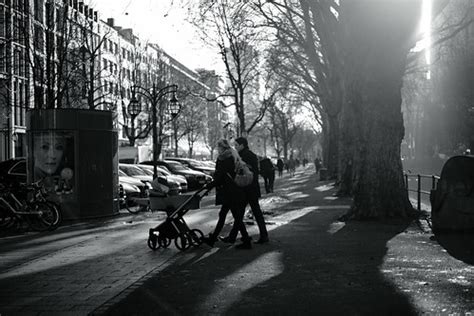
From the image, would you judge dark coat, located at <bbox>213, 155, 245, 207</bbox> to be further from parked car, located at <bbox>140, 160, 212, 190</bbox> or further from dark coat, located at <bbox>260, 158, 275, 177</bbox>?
parked car, located at <bbox>140, 160, 212, 190</bbox>

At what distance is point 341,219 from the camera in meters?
14.3

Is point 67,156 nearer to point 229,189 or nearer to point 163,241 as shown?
point 163,241

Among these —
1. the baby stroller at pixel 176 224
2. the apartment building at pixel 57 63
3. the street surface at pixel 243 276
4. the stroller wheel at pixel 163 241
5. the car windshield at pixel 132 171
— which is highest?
the apartment building at pixel 57 63

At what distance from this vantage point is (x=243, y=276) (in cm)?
746

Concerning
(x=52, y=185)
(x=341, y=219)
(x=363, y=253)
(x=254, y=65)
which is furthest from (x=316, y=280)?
(x=254, y=65)

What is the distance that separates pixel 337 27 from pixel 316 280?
14984 millimetres

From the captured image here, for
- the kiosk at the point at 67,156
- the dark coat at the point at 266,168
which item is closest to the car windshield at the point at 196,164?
the dark coat at the point at 266,168

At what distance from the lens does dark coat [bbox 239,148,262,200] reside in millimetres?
10516

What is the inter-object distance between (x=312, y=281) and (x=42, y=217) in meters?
8.07

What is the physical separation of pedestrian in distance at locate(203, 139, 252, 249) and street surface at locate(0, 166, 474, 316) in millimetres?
229

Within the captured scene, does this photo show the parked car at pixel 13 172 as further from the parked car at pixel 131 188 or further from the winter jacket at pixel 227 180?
the winter jacket at pixel 227 180

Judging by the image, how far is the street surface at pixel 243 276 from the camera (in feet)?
19.5

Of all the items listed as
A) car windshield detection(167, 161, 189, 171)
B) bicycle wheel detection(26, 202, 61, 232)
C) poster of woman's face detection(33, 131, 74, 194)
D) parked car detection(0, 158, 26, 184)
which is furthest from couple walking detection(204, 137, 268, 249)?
car windshield detection(167, 161, 189, 171)

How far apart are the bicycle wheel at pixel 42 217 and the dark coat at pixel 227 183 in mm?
5078
